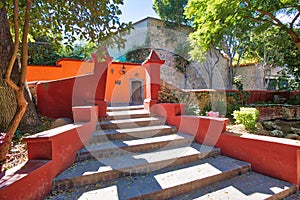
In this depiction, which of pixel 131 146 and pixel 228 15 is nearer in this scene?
pixel 131 146

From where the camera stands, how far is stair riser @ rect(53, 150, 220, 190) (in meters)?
2.08

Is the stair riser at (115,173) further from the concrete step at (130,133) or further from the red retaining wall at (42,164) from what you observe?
the concrete step at (130,133)

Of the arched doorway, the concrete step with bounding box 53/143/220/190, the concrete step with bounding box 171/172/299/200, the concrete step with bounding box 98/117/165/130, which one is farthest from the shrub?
the concrete step with bounding box 98/117/165/130

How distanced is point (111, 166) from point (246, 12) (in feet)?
17.9

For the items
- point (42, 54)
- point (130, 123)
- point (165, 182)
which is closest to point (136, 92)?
point (130, 123)

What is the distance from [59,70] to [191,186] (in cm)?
652

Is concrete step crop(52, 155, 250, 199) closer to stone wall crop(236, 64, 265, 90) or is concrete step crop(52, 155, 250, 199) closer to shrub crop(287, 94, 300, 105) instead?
shrub crop(287, 94, 300, 105)

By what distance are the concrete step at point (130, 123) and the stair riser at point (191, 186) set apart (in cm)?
183

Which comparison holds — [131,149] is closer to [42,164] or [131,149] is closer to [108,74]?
[42,164]

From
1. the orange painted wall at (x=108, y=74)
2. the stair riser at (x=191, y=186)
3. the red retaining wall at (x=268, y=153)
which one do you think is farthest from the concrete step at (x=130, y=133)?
the orange painted wall at (x=108, y=74)

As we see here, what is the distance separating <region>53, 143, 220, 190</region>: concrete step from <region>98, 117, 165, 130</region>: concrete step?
94 centimetres

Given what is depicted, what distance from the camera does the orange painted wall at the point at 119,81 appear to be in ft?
24.4

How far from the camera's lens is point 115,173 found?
2.33 meters

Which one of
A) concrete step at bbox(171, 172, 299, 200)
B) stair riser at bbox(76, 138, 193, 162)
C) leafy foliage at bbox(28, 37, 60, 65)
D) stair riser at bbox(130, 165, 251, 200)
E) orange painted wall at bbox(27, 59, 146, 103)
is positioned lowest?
concrete step at bbox(171, 172, 299, 200)
